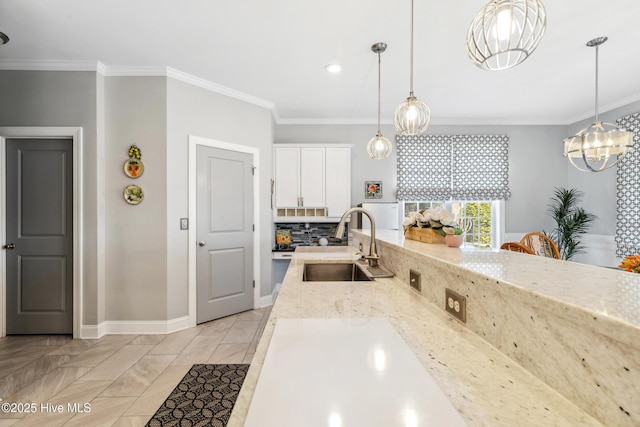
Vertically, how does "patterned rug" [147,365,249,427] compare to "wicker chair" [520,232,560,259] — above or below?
below

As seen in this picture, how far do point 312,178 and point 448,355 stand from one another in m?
3.72

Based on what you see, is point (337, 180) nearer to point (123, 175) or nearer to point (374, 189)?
point (374, 189)

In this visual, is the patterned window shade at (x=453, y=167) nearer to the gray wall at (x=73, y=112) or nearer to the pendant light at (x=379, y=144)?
the pendant light at (x=379, y=144)

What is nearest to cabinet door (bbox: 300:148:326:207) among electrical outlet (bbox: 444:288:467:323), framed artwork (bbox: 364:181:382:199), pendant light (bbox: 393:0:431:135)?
framed artwork (bbox: 364:181:382:199)

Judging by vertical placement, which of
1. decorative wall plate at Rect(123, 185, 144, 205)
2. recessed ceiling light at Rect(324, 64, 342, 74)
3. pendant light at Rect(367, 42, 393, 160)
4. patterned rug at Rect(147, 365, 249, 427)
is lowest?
patterned rug at Rect(147, 365, 249, 427)

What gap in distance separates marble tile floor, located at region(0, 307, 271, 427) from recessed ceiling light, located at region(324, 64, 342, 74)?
2.92 metres

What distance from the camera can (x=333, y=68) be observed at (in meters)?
3.00

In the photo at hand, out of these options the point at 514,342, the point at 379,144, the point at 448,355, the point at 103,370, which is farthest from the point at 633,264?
the point at 103,370

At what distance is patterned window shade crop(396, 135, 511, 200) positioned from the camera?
468 centimetres

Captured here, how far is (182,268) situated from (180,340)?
29.1 inches

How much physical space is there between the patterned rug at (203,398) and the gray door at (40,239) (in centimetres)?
181

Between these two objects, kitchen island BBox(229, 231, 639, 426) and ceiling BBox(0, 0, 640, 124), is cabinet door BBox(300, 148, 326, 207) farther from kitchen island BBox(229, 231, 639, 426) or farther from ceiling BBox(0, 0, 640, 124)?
kitchen island BBox(229, 231, 639, 426)

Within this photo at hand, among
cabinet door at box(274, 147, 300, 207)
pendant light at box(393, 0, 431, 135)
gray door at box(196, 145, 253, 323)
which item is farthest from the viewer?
cabinet door at box(274, 147, 300, 207)

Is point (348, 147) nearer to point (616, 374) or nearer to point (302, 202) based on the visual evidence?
point (302, 202)
